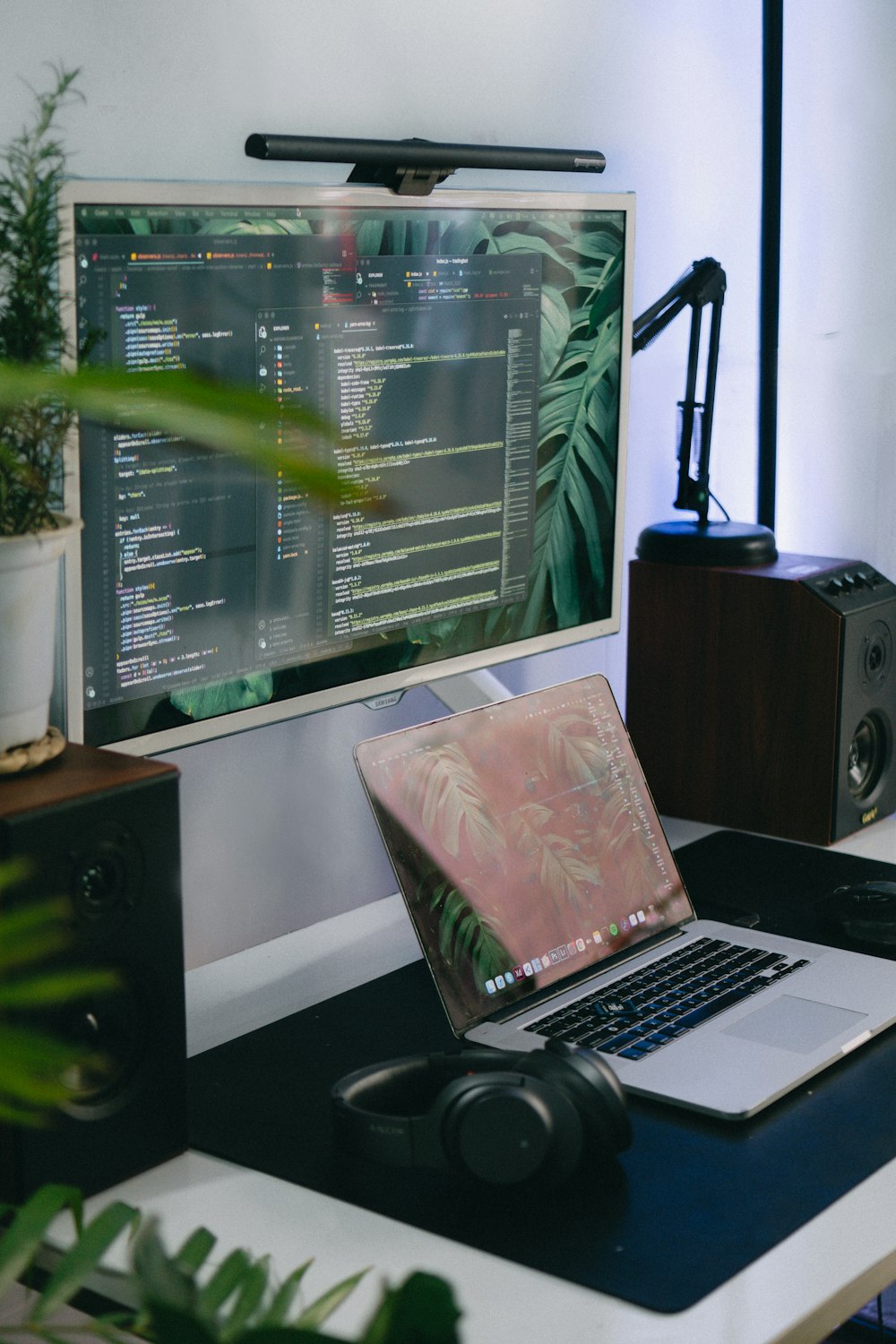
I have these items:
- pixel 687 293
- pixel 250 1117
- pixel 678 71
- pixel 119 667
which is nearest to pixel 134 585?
pixel 119 667

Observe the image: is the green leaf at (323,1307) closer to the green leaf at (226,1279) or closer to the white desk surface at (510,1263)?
the green leaf at (226,1279)

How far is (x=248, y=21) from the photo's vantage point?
1.27 metres

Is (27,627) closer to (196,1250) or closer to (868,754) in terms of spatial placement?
(196,1250)

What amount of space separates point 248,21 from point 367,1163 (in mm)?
904

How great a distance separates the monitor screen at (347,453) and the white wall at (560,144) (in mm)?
181

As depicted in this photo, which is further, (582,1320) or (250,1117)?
(250,1117)

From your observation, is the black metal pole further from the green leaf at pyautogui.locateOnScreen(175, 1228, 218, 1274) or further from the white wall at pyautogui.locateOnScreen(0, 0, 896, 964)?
the green leaf at pyautogui.locateOnScreen(175, 1228, 218, 1274)

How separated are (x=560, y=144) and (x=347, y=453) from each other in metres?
0.62

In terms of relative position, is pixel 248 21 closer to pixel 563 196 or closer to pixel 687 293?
pixel 563 196

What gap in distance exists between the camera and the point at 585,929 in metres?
1.25

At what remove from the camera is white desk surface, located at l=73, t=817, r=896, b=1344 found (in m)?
0.78

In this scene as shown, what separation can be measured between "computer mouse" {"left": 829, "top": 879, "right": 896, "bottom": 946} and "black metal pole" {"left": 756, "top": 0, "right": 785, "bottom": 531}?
2.72 ft

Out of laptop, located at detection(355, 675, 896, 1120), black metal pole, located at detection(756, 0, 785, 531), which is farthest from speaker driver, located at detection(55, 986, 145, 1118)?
black metal pole, located at detection(756, 0, 785, 531)

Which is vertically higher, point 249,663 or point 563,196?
point 563,196
